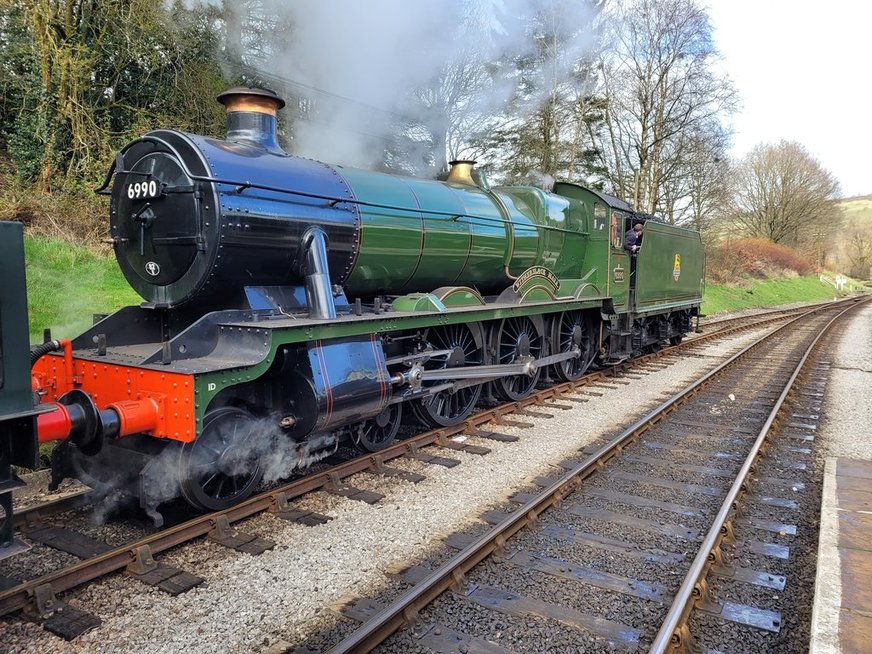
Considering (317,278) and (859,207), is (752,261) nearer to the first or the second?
(317,278)

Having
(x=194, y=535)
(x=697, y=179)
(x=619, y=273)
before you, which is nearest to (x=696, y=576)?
(x=194, y=535)

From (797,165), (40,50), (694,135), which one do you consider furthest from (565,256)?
(797,165)

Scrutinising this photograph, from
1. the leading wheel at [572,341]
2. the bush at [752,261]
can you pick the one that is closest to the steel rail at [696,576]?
the leading wheel at [572,341]

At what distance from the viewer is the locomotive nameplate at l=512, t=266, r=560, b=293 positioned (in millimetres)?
7219

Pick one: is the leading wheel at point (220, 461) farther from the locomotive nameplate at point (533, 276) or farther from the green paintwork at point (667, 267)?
the green paintwork at point (667, 267)

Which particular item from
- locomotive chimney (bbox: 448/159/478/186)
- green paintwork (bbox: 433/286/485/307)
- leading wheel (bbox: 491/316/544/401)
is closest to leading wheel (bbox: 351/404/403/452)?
green paintwork (bbox: 433/286/485/307)

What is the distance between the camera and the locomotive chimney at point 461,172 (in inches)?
296

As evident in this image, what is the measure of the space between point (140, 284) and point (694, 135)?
82.2 ft

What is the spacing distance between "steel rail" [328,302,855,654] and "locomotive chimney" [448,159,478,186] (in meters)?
3.51

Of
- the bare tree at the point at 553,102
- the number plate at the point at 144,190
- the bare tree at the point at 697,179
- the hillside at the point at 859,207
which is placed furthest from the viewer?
the hillside at the point at 859,207

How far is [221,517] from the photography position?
157 inches

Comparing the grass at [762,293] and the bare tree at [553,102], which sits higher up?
the bare tree at [553,102]

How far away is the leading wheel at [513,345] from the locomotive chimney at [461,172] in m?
1.80

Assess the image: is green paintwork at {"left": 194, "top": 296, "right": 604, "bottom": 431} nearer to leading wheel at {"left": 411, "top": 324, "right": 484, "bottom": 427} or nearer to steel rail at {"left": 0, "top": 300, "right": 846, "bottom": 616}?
leading wheel at {"left": 411, "top": 324, "right": 484, "bottom": 427}
